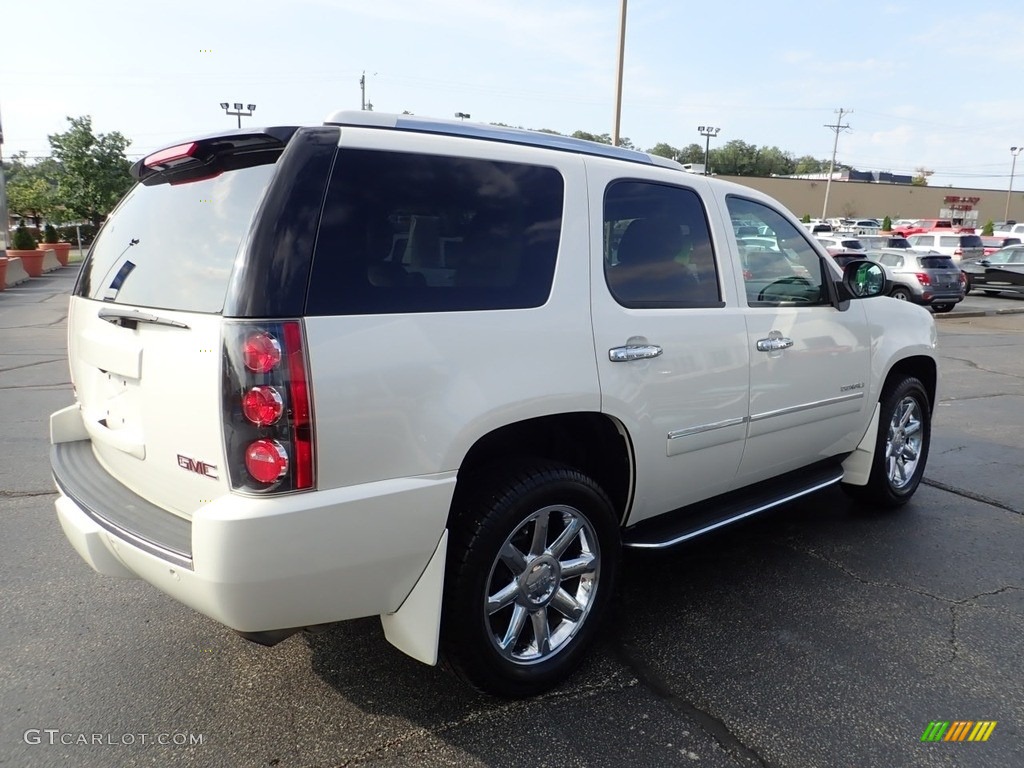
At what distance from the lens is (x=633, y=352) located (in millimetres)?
2912

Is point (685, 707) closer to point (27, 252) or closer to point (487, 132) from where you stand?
point (487, 132)

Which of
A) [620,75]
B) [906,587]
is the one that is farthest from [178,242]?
[620,75]

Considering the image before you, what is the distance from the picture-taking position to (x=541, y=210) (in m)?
2.79

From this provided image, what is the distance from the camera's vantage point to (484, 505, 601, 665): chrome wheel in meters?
2.70

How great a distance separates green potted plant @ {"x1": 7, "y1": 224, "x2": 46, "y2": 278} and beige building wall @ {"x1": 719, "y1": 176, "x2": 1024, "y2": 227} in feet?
215

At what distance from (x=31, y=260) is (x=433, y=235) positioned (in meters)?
25.5

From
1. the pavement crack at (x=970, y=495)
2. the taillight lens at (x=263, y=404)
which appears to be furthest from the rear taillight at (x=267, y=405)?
the pavement crack at (x=970, y=495)

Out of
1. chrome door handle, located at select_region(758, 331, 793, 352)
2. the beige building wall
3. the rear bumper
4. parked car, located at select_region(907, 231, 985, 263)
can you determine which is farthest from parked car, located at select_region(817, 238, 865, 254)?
the beige building wall

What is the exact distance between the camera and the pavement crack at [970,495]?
493cm

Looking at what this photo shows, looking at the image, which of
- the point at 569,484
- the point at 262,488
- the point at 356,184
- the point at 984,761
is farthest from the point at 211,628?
the point at 984,761

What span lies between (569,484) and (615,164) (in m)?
1.35

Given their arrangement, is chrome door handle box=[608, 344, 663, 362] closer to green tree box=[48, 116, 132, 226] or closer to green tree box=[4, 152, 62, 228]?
green tree box=[48, 116, 132, 226]

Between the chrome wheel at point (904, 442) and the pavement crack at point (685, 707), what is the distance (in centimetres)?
246

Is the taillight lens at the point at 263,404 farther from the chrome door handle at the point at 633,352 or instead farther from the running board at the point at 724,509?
the running board at the point at 724,509
